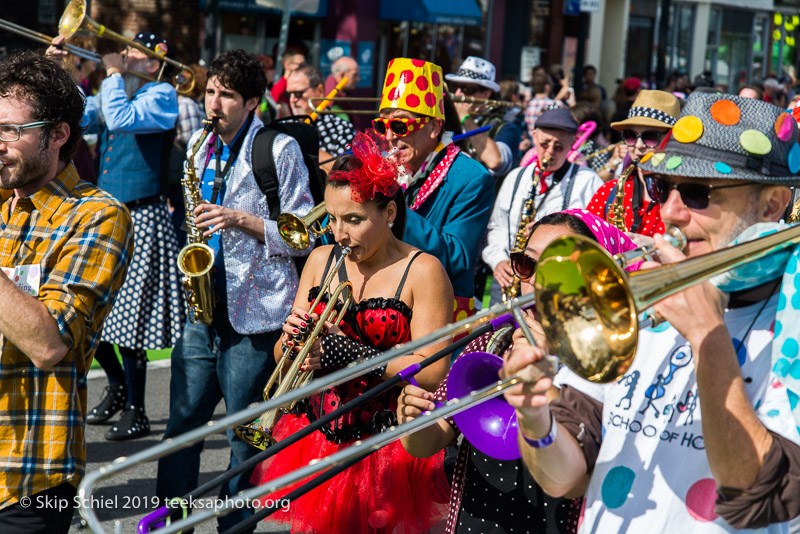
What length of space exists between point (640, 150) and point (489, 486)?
3.37 meters

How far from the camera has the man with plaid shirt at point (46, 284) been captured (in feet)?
8.61

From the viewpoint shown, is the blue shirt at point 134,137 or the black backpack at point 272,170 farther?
the blue shirt at point 134,137

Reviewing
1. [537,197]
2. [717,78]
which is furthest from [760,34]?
[537,197]

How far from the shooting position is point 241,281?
4.33 m

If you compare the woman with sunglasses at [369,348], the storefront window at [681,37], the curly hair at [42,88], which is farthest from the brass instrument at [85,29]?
the storefront window at [681,37]

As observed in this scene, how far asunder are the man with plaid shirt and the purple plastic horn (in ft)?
3.66

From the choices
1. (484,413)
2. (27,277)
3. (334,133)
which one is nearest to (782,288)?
(484,413)

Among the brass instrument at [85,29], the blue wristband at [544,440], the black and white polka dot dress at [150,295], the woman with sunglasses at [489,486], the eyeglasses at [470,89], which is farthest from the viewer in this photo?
the eyeglasses at [470,89]

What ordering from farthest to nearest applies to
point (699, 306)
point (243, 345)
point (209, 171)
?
point (209, 171)
point (243, 345)
point (699, 306)

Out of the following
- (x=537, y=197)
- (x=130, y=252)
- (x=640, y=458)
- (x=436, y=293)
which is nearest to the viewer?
(x=640, y=458)

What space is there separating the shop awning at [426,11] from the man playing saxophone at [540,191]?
12.7 m

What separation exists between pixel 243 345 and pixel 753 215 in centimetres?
268

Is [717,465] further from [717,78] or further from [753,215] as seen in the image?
[717,78]

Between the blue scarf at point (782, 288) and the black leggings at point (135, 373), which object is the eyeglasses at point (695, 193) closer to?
the blue scarf at point (782, 288)
